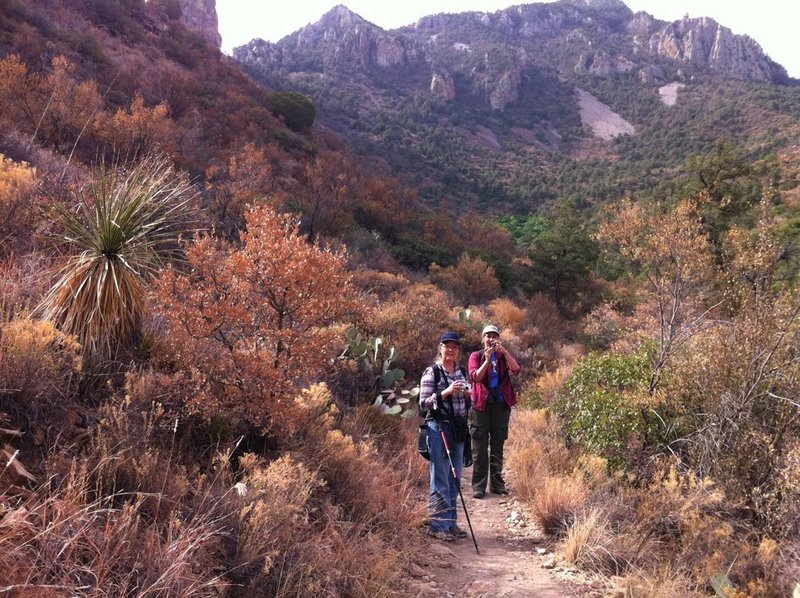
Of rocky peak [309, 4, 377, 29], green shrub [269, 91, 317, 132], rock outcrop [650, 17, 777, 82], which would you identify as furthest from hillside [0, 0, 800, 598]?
rock outcrop [650, 17, 777, 82]

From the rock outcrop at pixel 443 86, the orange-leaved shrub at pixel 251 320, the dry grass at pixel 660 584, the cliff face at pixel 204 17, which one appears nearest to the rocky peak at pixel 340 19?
the rock outcrop at pixel 443 86

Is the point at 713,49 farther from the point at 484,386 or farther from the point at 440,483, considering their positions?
the point at 440,483

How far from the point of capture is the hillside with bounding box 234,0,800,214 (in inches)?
2094

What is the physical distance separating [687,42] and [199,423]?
126 metres

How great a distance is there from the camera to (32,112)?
12453 mm

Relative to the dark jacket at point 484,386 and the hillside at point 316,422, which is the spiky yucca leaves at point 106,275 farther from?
the dark jacket at point 484,386

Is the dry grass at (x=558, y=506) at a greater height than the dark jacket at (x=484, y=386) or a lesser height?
lesser

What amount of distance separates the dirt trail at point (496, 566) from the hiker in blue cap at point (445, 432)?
0.59ft

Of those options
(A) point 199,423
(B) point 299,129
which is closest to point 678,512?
(A) point 199,423

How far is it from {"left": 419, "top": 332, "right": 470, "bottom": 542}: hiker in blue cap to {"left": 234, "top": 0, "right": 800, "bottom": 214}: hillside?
39.6 m

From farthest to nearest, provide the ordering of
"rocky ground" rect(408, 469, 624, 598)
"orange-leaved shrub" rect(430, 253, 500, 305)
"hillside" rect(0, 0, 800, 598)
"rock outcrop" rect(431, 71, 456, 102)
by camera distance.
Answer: "rock outcrop" rect(431, 71, 456, 102)
"orange-leaved shrub" rect(430, 253, 500, 305)
"rocky ground" rect(408, 469, 624, 598)
"hillside" rect(0, 0, 800, 598)

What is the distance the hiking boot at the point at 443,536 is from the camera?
4332 millimetres

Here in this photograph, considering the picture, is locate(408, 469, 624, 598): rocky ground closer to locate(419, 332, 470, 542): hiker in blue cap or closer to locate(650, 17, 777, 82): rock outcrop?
locate(419, 332, 470, 542): hiker in blue cap

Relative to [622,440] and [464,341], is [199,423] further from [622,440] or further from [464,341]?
[464,341]
